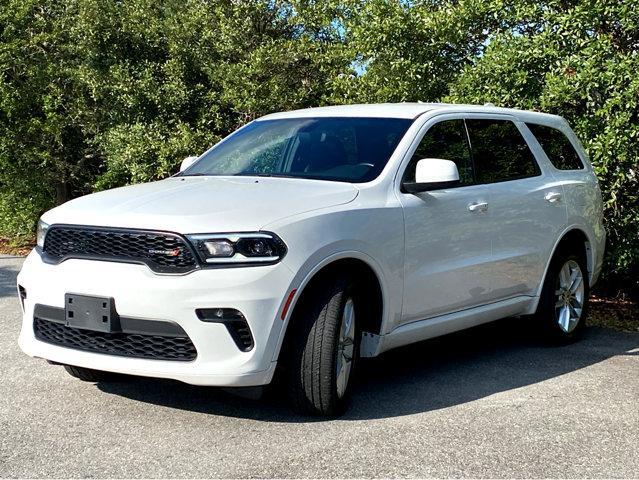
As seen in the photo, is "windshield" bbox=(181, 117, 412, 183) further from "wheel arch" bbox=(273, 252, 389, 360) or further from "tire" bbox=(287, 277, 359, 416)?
"tire" bbox=(287, 277, 359, 416)

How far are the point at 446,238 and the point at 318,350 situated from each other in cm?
138

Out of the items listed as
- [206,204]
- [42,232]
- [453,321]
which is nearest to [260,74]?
[453,321]

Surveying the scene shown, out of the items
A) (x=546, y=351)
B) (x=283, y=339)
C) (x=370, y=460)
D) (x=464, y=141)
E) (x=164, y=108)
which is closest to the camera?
(x=370, y=460)

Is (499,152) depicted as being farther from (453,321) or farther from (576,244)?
(453,321)

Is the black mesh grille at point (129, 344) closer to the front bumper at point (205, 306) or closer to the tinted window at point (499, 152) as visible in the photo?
Result: the front bumper at point (205, 306)

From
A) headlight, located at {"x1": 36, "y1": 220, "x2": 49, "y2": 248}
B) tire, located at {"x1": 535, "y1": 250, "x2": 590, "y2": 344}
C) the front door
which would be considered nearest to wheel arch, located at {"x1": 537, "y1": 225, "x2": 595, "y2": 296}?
tire, located at {"x1": 535, "y1": 250, "x2": 590, "y2": 344}

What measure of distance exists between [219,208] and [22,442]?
1.55 m

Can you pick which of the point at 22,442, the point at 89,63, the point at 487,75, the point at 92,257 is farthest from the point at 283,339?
the point at 89,63

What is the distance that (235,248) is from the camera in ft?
15.4

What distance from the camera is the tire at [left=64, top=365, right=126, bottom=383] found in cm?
571

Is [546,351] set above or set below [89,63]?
below

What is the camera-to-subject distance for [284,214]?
4871 millimetres

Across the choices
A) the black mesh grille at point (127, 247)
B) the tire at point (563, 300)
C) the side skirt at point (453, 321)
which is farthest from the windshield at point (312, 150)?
the tire at point (563, 300)

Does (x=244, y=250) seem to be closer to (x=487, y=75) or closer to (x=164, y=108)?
(x=487, y=75)
